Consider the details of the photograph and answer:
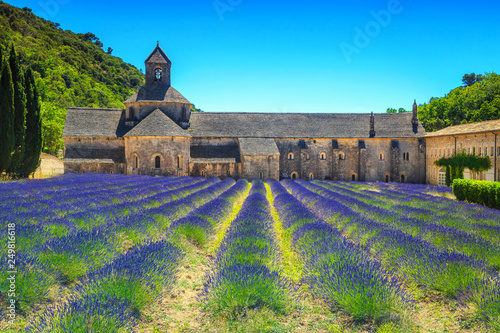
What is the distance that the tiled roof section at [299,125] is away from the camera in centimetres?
3653

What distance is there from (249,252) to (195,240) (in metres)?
2.51

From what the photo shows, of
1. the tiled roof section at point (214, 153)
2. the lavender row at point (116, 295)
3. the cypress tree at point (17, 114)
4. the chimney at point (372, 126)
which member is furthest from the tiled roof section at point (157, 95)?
the lavender row at point (116, 295)

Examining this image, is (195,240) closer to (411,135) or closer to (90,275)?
(90,275)

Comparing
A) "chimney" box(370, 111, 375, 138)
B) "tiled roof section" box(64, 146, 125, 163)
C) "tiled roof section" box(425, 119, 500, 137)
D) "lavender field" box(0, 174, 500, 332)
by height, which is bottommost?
"lavender field" box(0, 174, 500, 332)

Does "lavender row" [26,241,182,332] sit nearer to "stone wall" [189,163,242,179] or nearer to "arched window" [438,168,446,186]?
"stone wall" [189,163,242,179]

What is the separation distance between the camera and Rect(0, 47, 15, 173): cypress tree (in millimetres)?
20141

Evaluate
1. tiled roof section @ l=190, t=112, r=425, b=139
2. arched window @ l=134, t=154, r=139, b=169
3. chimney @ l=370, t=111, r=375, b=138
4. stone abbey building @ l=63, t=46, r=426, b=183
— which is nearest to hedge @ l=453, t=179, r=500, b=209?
stone abbey building @ l=63, t=46, r=426, b=183

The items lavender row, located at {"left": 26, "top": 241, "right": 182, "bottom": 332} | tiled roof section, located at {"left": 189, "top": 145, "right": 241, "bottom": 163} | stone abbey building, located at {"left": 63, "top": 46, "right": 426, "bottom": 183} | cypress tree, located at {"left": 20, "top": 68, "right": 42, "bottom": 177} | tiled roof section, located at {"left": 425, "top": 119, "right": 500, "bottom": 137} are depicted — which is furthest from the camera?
tiled roof section, located at {"left": 189, "top": 145, "right": 241, "bottom": 163}

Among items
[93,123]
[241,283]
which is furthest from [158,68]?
[241,283]

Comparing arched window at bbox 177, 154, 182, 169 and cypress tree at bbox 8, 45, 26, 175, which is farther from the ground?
cypress tree at bbox 8, 45, 26, 175

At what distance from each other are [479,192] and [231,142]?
76.9 feet

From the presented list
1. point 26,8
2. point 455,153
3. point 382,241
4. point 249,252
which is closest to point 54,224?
point 249,252

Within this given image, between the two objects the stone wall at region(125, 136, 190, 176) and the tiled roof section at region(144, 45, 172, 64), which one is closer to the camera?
the stone wall at region(125, 136, 190, 176)

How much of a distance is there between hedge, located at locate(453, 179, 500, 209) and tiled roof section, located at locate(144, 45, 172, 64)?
1183 inches
